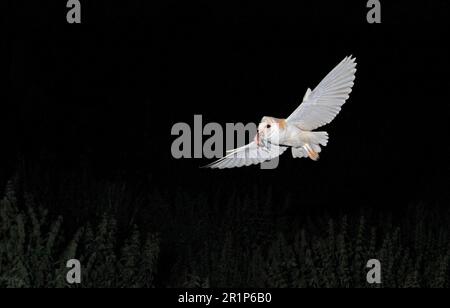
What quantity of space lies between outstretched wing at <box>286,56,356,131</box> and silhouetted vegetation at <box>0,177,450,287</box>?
1.12 m

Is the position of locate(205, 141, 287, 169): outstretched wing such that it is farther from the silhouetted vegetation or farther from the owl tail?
the silhouetted vegetation

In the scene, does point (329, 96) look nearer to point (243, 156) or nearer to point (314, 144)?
point (314, 144)

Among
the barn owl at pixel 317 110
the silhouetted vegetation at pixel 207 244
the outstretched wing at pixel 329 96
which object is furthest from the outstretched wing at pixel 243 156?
the silhouetted vegetation at pixel 207 244

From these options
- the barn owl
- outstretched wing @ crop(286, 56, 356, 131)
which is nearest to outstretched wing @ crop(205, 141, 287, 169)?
the barn owl

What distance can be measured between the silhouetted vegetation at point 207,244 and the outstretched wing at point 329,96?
112 cm

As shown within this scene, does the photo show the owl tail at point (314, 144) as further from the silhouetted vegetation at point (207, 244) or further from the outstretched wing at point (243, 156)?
the silhouetted vegetation at point (207, 244)

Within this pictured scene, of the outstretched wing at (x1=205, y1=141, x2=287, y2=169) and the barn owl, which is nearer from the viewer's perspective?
the barn owl

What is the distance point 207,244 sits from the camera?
4.12 meters

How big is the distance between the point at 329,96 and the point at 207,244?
6.35 feet

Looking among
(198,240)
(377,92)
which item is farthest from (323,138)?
(377,92)

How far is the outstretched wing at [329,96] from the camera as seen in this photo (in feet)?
8.02

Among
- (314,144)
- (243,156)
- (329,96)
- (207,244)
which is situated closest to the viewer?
(329,96)

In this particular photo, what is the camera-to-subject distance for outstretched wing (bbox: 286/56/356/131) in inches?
96.3

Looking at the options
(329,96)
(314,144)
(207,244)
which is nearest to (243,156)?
(314,144)
